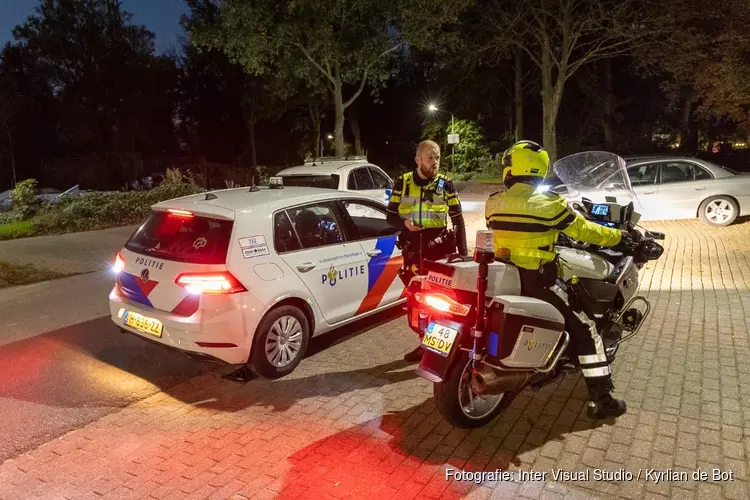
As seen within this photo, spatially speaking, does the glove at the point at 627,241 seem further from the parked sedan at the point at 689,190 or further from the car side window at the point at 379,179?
the parked sedan at the point at 689,190

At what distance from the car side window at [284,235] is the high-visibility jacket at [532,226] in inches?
73.5

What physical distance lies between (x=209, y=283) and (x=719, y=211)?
10.9 meters

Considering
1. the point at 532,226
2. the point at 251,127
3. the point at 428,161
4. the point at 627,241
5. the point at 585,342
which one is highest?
the point at 251,127

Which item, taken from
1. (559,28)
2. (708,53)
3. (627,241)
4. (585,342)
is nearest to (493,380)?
(585,342)

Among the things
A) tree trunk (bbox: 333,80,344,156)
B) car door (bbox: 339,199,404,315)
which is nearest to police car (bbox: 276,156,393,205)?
car door (bbox: 339,199,404,315)

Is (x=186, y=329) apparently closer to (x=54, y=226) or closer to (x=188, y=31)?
(x=54, y=226)

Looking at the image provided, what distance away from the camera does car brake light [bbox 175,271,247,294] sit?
4.25 metres

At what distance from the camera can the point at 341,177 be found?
32.9 ft

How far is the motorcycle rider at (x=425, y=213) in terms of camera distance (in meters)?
4.98

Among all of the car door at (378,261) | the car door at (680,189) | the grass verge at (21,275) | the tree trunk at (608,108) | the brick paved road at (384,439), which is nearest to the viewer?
the brick paved road at (384,439)

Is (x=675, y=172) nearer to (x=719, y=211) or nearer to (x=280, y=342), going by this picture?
(x=719, y=211)

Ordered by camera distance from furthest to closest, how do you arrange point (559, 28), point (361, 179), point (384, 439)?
point (559, 28) → point (361, 179) → point (384, 439)

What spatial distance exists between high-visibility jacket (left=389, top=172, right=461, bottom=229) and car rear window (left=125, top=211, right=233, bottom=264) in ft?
5.29

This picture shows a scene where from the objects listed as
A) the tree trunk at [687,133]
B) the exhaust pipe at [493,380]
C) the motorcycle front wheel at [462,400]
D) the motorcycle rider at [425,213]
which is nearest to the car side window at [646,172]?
the motorcycle rider at [425,213]
